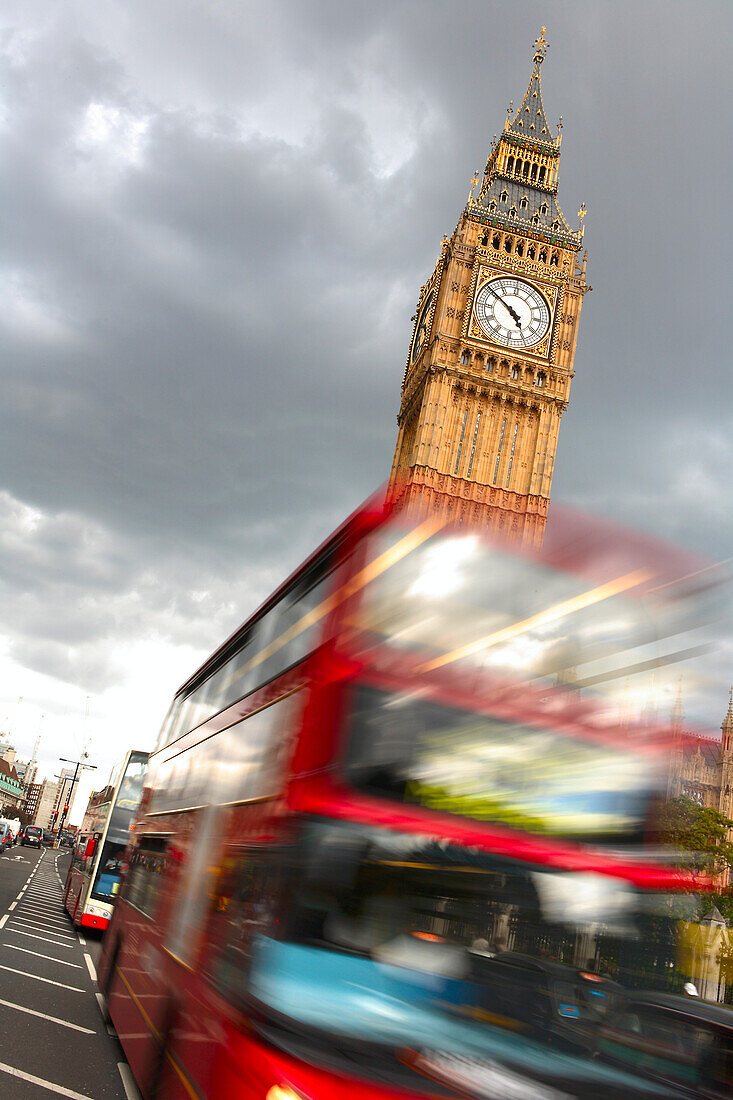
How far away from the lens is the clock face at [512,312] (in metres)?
35.4

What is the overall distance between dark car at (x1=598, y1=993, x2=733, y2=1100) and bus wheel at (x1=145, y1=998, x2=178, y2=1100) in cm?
254

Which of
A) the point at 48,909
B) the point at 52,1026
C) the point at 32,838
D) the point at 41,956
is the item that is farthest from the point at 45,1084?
the point at 32,838

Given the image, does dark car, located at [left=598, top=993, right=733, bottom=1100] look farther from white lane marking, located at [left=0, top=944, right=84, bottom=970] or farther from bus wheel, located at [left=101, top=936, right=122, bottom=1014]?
white lane marking, located at [left=0, top=944, right=84, bottom=970]

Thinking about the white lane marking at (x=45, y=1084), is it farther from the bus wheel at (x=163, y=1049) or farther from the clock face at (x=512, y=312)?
the clock face at (x=512, y=312)

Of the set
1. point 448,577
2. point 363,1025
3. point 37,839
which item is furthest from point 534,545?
point 37,839

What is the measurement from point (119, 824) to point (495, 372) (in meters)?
25.3

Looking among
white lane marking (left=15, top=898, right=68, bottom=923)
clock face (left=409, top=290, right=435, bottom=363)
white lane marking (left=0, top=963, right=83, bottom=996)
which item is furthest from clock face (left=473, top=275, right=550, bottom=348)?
white lane marking (left=0, top=963, right=83, bottom=996)

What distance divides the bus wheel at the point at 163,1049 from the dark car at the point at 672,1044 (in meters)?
2.54

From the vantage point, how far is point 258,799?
397cm

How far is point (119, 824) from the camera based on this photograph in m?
15.1

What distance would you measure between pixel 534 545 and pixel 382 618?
991 millimetres

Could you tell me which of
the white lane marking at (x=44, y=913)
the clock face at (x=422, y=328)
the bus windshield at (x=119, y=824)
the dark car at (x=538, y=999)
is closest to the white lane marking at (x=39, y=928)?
the white lane marking at (x=44, y=913)

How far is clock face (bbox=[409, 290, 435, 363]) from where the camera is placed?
37953 mm

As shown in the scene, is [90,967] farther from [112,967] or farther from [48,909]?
[48,909]
